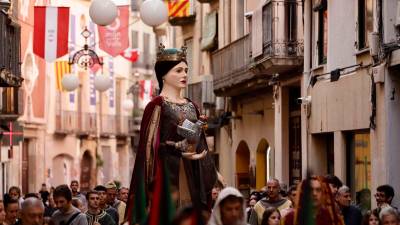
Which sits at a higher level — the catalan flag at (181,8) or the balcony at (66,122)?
the catalan flag at (181,8)

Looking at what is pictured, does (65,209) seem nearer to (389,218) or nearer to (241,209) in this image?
(389,218)

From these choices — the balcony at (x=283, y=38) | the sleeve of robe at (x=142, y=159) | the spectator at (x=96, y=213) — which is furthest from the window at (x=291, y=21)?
the sleeve of robe at (x=142, y=159)

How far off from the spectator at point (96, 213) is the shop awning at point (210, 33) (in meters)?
23.1

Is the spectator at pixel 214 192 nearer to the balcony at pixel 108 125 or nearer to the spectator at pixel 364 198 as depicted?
the spectator at pixel 364 198

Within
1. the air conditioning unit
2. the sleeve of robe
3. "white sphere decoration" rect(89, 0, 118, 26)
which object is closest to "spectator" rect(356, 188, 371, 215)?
"white sphere decoration" rect(89, 0, 118, 26)

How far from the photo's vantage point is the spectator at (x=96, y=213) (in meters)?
17.4

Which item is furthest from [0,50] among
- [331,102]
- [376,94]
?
[376,94]

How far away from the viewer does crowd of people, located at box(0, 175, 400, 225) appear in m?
10.5

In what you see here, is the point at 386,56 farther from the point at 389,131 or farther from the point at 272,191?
the point at 272,191

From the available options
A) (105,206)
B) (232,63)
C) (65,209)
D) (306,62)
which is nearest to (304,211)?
(65,209)

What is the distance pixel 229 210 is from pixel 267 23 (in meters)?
20.8

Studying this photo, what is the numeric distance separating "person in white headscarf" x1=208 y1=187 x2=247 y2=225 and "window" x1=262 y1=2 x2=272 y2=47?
1985 cm

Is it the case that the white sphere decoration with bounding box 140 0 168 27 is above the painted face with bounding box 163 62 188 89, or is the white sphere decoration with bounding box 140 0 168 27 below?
above

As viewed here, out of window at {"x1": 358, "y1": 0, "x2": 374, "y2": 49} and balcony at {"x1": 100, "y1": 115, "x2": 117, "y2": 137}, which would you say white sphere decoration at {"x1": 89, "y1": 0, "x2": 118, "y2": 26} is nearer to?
window at {"x1": 358, "y1": 0, "x2": 374, "y2": 49}
